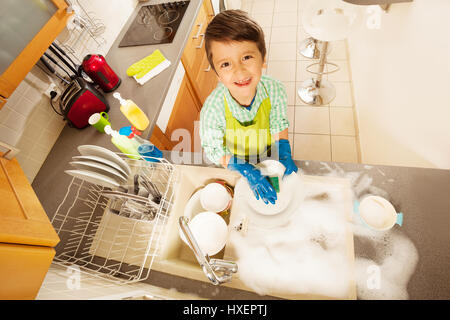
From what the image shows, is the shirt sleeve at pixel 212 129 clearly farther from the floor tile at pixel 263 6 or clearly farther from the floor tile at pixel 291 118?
the floor tile at pixel 263 6

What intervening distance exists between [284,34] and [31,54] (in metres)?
2.93

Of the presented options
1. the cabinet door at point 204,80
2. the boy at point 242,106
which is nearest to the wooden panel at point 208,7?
the cabinet door at point 204,80

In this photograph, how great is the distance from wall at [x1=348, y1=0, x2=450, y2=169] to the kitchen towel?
155 centimetres

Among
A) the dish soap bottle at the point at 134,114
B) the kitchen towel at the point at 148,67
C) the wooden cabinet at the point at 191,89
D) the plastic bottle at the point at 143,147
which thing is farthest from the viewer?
the wooden cabinet at the point at 191,89

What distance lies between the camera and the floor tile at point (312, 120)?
2.26 meters

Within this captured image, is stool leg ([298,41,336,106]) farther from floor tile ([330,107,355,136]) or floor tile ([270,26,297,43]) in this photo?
floor tile ([270,26,297,43])

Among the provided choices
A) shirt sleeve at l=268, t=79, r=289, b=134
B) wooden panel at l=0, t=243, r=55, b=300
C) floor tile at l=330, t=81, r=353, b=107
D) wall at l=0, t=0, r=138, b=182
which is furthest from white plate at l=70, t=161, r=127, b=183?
floor tile at l=330, t=81, r=353, b=107

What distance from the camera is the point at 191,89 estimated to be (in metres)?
1.84

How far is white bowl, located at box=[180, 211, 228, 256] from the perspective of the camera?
83cm

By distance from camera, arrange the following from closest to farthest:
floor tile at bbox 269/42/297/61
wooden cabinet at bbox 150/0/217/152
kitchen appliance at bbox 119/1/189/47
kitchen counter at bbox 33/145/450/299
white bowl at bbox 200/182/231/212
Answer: kitchen counter at bbox 33/145/450/299 → white bowl at bbox 200/182/231/212 → wooden cabinet at bbox 150/0/217/152 → kitchen appliance at bbox 119/1/189/47 → floor tile at bbox 269/42/297/61

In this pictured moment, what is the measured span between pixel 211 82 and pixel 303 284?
6.54 feet

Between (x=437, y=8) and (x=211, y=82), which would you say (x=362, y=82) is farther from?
(x=211, y=82)

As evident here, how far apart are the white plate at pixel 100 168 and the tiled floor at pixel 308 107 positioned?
1718 millimetres

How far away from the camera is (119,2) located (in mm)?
1744
